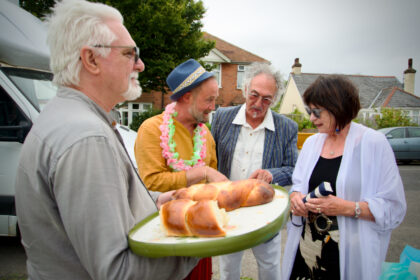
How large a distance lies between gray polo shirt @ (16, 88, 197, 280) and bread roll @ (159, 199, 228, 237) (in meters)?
0.12

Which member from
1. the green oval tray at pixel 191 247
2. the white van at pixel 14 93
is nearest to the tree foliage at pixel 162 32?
the white van at pixel 14 93

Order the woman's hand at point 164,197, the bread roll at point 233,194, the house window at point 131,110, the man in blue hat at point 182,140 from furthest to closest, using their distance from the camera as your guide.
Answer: the house window at point 131,110
the man in blue hat at point 182,140
the woman's hand at point 164,197
the bread roll at point 233,194

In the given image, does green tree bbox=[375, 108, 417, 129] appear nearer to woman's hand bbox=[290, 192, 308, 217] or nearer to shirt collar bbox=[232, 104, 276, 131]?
shirt collar bbox=[232, 104, 276, 131]

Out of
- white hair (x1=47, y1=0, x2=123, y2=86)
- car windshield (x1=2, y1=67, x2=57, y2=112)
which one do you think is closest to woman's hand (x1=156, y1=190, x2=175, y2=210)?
white hair (x1=47, y1=0, x2=123, y2=86)

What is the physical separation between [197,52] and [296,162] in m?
14.3

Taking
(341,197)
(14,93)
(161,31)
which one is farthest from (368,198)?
(161,31)

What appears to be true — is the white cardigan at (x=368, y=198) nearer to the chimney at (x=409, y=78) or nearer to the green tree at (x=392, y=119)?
the green tree at (x=392, y=119)

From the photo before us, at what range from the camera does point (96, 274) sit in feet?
2.96

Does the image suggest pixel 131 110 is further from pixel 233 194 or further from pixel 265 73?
pixel 233 194

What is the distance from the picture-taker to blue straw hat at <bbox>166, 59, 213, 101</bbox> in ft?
6.89

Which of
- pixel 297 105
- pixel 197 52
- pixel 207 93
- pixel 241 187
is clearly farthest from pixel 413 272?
pixel 297 105

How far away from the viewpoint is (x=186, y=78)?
2.12 meters

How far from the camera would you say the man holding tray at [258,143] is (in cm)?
260

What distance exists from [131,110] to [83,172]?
21.5 meters
